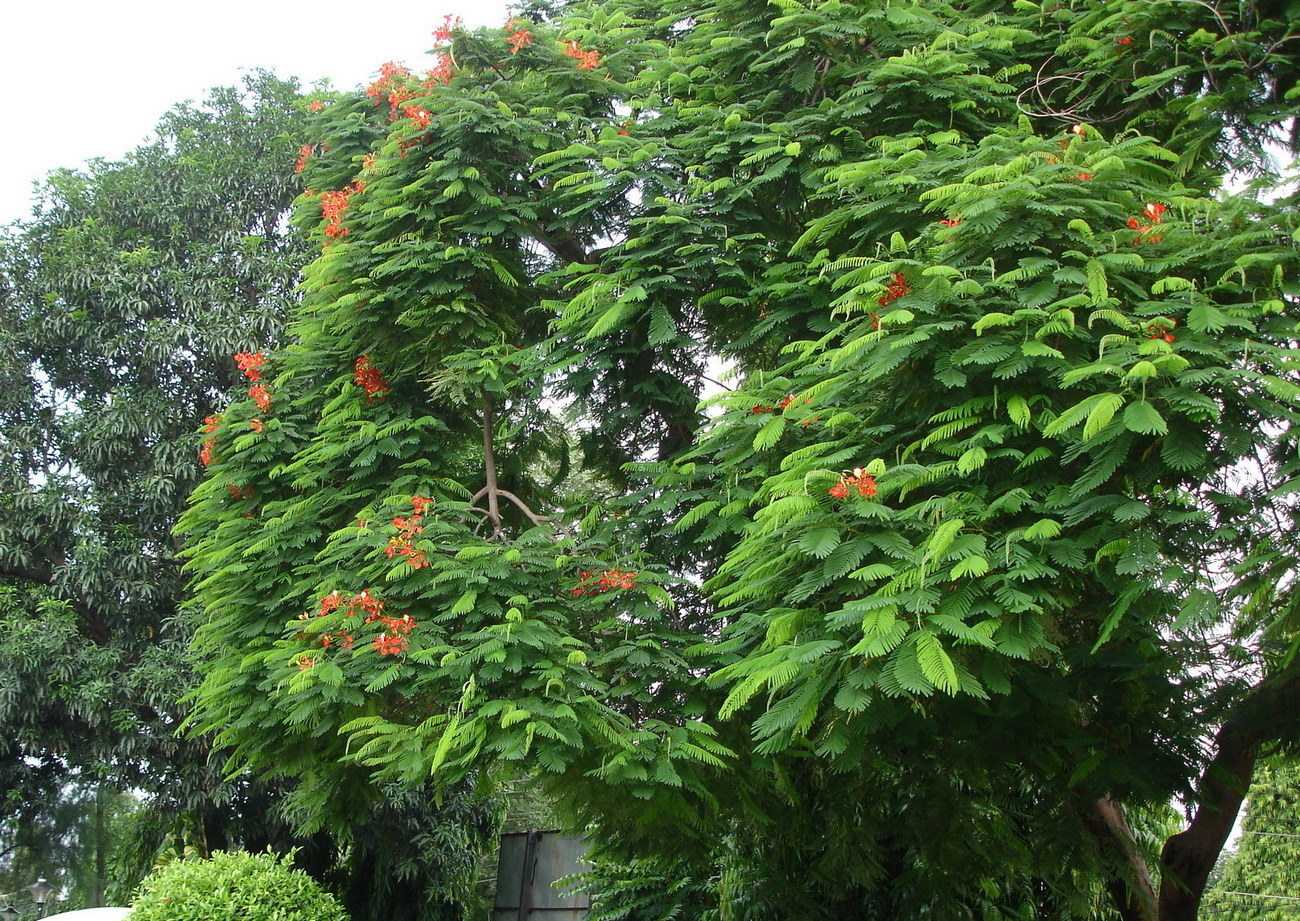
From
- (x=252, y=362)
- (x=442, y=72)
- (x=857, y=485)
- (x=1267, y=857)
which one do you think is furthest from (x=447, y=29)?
(x=1267, y=857)

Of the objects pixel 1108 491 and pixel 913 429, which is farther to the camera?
pixel 913 429

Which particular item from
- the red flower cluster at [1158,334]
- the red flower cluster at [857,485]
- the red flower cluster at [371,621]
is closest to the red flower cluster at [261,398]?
the red flower cluster at [371,621]

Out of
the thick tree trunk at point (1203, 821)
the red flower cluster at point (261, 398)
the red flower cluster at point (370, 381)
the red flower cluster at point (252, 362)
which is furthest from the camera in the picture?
the red flower cluster at point (252, 362)

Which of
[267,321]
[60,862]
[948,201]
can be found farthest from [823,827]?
[60,862]

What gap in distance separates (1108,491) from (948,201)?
1.75 m

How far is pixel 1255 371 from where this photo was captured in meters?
4.45

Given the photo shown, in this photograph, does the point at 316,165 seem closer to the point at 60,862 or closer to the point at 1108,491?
the point at 1108,491

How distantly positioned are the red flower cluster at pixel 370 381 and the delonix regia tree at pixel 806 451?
3cm

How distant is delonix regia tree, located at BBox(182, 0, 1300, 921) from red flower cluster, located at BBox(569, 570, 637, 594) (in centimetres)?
2

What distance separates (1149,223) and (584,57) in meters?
4.58

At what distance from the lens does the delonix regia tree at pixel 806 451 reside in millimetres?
4703

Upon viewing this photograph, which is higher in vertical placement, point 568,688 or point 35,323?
point 35,323

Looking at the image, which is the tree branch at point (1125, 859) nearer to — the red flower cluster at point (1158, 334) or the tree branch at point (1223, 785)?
the tree branch at point (1223, 785)

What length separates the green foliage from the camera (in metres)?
6.91
